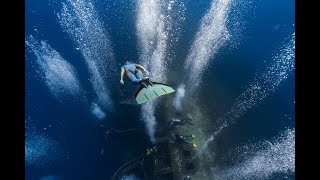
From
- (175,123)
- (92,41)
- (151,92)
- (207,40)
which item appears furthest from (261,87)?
(92,41)

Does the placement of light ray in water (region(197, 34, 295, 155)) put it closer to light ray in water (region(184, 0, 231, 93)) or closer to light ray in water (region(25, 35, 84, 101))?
light ray in water (region(184, 0, 231, 93))

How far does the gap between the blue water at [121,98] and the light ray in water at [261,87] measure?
0.27 m

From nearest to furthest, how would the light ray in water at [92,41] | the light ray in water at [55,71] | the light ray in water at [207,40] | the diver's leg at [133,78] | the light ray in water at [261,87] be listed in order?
the diver's leg at [133,78] → the light ray in water at [261,87] → the light ray in water at [92,41] → the light ray in water at [207,40] → the light ray in water at [55,71]

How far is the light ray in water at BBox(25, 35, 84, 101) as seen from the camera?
52.3 feet

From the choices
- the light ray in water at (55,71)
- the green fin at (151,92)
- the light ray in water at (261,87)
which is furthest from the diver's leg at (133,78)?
the light ray in water at (55,71)

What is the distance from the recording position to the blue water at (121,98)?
13.5m

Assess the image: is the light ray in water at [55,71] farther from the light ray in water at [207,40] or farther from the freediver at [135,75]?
the light ray in water at [207,40]

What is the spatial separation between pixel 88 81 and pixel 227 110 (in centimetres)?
801

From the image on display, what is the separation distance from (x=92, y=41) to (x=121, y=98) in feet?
19.9

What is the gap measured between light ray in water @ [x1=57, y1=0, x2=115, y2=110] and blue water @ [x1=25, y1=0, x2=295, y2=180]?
285mm

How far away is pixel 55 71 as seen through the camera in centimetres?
1689

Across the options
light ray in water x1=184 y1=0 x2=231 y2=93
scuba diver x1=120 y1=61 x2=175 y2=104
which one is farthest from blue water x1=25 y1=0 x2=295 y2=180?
scuba diver x1=120 y1=61 x2=175 y2=104

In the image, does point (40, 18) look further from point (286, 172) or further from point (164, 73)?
point (286, 172)
